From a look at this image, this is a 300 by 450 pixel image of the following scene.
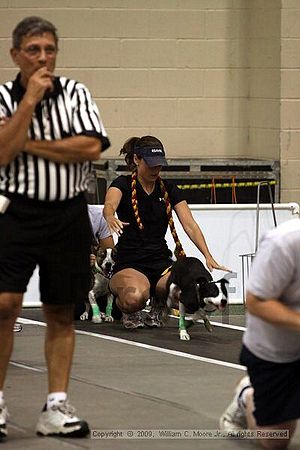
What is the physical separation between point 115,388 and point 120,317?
7.47ft

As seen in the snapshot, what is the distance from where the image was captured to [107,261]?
26.8ft

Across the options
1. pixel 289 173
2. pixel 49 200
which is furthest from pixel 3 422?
pixel 289 173

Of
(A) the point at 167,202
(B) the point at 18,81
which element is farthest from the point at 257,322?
(A) the point at 167,202

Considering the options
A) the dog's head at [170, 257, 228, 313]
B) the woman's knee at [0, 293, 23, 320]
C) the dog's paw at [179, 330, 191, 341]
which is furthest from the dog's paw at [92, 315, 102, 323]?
the woman's knee at [0, 293, 23, 320]

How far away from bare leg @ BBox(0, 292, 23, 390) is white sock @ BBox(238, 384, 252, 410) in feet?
3.00

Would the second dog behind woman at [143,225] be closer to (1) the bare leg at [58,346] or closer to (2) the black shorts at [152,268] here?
(2) the black shorts at [152,268]

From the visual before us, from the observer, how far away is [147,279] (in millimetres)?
7895

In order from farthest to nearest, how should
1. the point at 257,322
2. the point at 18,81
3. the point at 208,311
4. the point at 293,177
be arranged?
the point at 293,177 → the point at 208,311 → the point at 18,81 → the point at 257,322

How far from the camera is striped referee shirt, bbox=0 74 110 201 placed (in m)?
4.74

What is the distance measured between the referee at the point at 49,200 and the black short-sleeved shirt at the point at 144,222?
3.04 meters

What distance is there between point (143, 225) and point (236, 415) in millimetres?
3224

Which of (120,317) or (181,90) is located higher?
(181,90)

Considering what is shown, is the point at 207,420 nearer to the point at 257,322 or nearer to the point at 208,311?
the point at 257,322

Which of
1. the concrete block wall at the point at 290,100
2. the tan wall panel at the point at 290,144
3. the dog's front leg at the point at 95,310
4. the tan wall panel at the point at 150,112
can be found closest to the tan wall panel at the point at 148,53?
the tan wall panel at the point at 150,112
